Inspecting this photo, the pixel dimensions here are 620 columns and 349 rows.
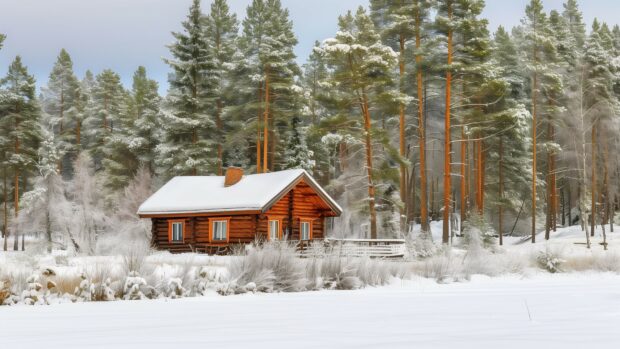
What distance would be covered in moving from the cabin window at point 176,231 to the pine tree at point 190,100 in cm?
732

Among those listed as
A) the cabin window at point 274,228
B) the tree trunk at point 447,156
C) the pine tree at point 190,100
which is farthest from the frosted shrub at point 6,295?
the pine tree at point 190,100

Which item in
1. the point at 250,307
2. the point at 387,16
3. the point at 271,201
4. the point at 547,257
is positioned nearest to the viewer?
the point at 250,307

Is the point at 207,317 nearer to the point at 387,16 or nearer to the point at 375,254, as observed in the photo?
the point at 375,254

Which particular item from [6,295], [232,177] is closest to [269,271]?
[6,295]

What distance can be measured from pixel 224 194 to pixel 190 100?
10.7 meters

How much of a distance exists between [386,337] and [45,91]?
60.7 meters

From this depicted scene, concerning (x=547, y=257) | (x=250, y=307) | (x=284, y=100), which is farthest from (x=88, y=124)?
(x=250, y=307)

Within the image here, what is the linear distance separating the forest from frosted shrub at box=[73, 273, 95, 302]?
19.2 m

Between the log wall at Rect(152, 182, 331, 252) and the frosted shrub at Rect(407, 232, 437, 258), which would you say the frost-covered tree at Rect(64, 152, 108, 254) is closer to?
the log wall at Rect(152, 182, 331, 252)

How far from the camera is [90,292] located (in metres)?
10.8

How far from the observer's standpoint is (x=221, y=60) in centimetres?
4484

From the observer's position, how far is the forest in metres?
31.4

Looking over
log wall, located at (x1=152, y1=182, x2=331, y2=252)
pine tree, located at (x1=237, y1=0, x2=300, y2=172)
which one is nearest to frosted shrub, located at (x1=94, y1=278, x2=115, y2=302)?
log wall, located at (x1=152, y1=182, x2=331, y2=252)

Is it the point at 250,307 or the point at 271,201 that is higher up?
the point at 271,201
